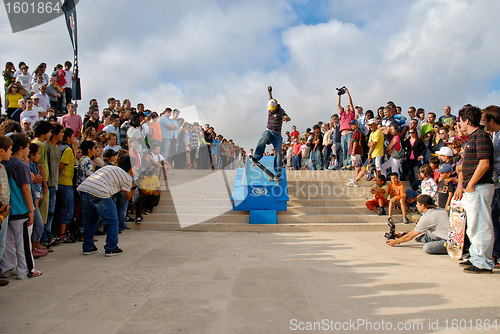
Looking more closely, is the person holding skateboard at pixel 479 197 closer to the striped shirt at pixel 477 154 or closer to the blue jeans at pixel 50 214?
the striped shirt at pixel 477 154

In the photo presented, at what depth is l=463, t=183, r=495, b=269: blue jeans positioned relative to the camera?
407 centimetres

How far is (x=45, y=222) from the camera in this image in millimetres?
5309

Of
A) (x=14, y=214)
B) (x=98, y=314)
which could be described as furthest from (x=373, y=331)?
(x=14, y=214)

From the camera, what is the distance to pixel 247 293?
3273mm

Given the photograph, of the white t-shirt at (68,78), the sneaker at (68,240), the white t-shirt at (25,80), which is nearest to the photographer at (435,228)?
the sneaker at (68,240)

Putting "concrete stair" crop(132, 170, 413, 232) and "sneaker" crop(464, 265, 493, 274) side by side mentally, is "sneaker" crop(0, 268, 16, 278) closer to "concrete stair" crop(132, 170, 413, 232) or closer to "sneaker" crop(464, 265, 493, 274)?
"concrete stair" crop(132, 170, 413, 232)

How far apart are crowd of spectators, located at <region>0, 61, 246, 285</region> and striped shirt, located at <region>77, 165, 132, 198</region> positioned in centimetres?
1

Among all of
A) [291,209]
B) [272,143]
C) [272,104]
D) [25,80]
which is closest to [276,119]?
[272,104]

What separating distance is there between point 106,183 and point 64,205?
4.89 feet

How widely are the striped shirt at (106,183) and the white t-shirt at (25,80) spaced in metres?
8.84

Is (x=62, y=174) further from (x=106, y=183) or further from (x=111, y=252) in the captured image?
(x=111, y=252)

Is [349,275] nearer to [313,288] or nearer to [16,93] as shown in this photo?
[313,288]

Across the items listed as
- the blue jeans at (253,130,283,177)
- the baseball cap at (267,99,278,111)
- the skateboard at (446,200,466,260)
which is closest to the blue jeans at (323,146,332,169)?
the blue jeans at (253,130,283,177)

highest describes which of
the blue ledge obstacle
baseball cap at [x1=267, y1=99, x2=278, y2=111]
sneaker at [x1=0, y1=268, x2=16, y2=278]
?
baseball cap at [x1=267, y1=99, x2=278, y2=111]
